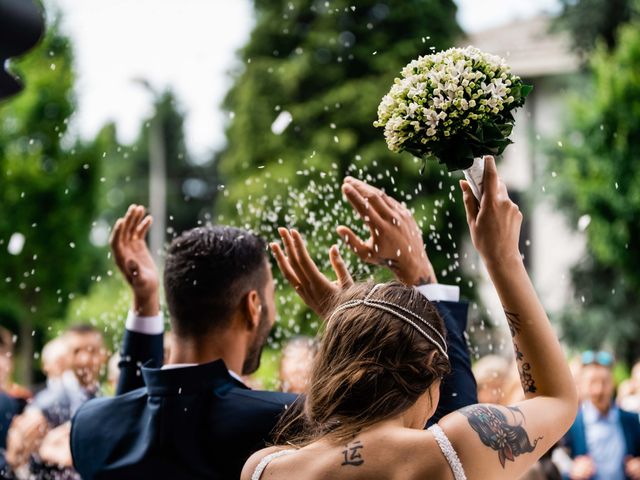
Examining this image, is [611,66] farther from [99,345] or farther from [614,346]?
[99,345]

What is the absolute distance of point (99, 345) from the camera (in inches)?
279

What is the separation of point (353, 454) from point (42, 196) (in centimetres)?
1929

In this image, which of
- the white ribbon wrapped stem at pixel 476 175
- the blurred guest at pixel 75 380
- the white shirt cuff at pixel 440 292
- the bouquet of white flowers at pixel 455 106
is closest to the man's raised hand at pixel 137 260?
the white shirt cuff at pixel 440 292

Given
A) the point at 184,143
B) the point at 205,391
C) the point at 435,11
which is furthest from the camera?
the point at 184,143

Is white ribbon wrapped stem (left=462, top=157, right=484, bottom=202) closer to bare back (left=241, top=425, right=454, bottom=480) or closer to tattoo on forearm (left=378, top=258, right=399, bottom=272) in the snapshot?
tattoo on forearm (left=378, top=258, right=399, bottom=272)

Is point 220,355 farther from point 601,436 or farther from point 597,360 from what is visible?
point 597,360

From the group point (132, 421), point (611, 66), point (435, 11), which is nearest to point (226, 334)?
point (132, 421)

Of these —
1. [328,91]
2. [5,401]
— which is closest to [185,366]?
[5,401]

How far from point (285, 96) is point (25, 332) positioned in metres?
8.01

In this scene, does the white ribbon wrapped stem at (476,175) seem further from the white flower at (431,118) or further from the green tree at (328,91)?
the green tree at (328,91)

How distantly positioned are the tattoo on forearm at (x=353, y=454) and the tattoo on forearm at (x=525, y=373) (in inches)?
18.2

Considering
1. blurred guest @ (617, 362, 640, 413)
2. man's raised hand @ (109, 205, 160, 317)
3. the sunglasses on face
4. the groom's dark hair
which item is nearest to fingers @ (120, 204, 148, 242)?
man's raised hand @ (109, 205, 160, 317)

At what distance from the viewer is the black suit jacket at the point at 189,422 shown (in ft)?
9.02

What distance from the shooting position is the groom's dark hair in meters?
3.04
